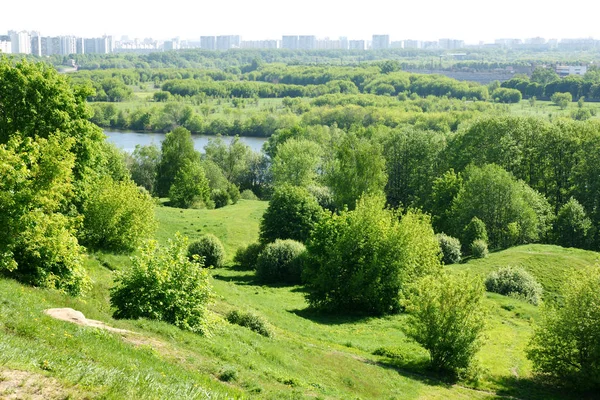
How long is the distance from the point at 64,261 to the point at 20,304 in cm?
655

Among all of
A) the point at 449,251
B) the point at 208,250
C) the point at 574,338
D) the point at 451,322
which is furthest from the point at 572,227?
the point at 451,322

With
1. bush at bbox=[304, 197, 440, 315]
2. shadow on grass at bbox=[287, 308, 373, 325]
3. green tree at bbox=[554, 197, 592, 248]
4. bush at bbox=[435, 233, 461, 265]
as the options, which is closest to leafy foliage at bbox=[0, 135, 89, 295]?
shadow on grass at bbox=[287, 308, 373, 325]

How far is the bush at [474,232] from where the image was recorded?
53500 mm

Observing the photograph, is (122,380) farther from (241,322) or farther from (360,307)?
(360,307)

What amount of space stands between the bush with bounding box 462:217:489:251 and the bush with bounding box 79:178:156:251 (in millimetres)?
29163

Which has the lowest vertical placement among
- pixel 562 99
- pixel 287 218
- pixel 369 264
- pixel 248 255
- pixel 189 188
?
pixel 248 255

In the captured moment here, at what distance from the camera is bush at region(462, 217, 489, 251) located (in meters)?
53.5

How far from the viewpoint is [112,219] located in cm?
3584

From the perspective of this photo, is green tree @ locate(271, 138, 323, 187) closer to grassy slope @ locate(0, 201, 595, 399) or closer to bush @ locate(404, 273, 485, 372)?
grassy slope @ locate(0, 201, 595, 399)

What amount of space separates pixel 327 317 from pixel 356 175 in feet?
97.0

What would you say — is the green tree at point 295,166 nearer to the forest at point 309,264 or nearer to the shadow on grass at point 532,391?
the forest at point 309,264

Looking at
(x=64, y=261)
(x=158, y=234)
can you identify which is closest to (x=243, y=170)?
(x=158, y=234)

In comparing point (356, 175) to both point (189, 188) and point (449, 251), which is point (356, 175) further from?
point (189, 188)

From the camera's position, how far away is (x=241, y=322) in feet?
88.3
